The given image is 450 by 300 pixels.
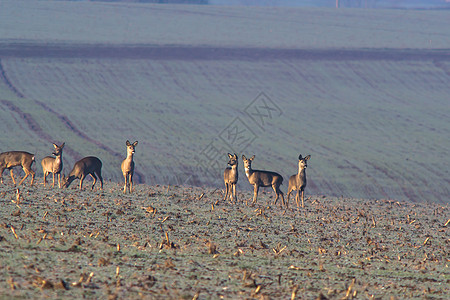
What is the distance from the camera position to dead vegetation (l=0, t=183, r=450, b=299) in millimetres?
10672

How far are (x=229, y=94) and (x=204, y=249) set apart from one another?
41627mm

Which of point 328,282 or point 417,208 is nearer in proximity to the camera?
point 328,282

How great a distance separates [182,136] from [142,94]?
12230 millimetres

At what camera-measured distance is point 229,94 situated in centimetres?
5484

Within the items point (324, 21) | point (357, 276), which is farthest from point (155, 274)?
point (324, 21)

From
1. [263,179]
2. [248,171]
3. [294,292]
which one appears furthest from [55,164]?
[294,292]

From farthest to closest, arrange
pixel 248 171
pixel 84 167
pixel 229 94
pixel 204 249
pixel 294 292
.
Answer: pixel 229 94, pixel 84 167, pixel 248 171, pixel 204 249, pixel 294 292

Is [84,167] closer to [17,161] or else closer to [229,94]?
[17,161]

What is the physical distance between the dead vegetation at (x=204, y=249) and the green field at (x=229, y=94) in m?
13.1

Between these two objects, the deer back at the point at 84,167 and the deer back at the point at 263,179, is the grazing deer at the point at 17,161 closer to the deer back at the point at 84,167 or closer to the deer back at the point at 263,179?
the deer back at the point at 84,167

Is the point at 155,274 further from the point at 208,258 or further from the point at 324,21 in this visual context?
the point at 324,21

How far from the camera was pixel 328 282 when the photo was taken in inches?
465

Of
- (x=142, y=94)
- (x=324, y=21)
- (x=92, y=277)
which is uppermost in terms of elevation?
(x=324, y=21)

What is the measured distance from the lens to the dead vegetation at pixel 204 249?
1067 cm
